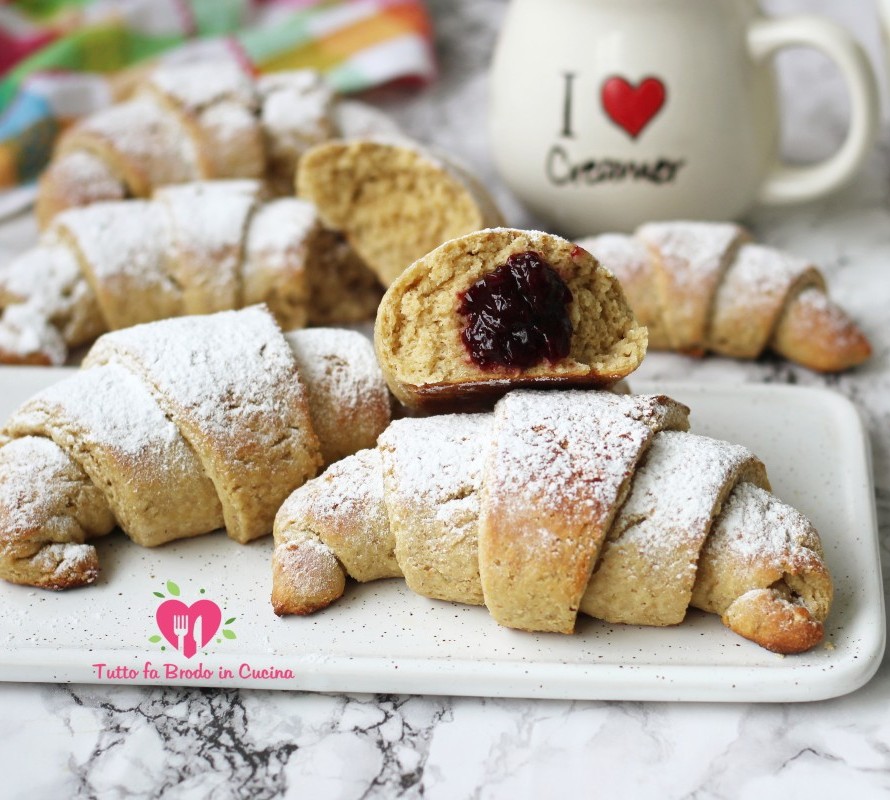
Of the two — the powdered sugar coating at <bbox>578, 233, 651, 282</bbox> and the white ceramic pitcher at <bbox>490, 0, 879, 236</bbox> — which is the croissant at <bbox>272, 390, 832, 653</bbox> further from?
the white ceramic pitcher at <bbox>490, 0, 879, 236</bbox>

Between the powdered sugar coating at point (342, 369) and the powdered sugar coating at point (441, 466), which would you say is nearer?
the powdered sugar coating at point (441, 466)

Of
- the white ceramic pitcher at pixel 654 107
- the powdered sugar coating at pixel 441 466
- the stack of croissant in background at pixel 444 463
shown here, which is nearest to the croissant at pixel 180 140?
the white ceramic pitcher at pixel 654 107

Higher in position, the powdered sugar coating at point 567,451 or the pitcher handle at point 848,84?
the pitcher handle at point 848,84

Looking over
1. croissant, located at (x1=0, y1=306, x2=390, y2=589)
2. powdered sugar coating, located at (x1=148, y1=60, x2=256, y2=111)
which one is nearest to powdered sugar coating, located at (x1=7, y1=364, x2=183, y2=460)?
croissant, located at (x1=0, y1=306, x2=390, y2=589)

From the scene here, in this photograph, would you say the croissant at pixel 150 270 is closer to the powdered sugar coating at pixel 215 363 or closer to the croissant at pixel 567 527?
the powdered sugar coating at pixel 215 363

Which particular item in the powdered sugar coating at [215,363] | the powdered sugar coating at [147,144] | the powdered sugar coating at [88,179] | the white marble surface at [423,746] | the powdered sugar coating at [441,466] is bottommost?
the white marble surface at [423,746]

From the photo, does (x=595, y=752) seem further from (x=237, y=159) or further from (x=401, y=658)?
(x=237, y=159)

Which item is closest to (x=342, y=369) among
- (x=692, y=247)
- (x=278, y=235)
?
(x=278, y=235)
